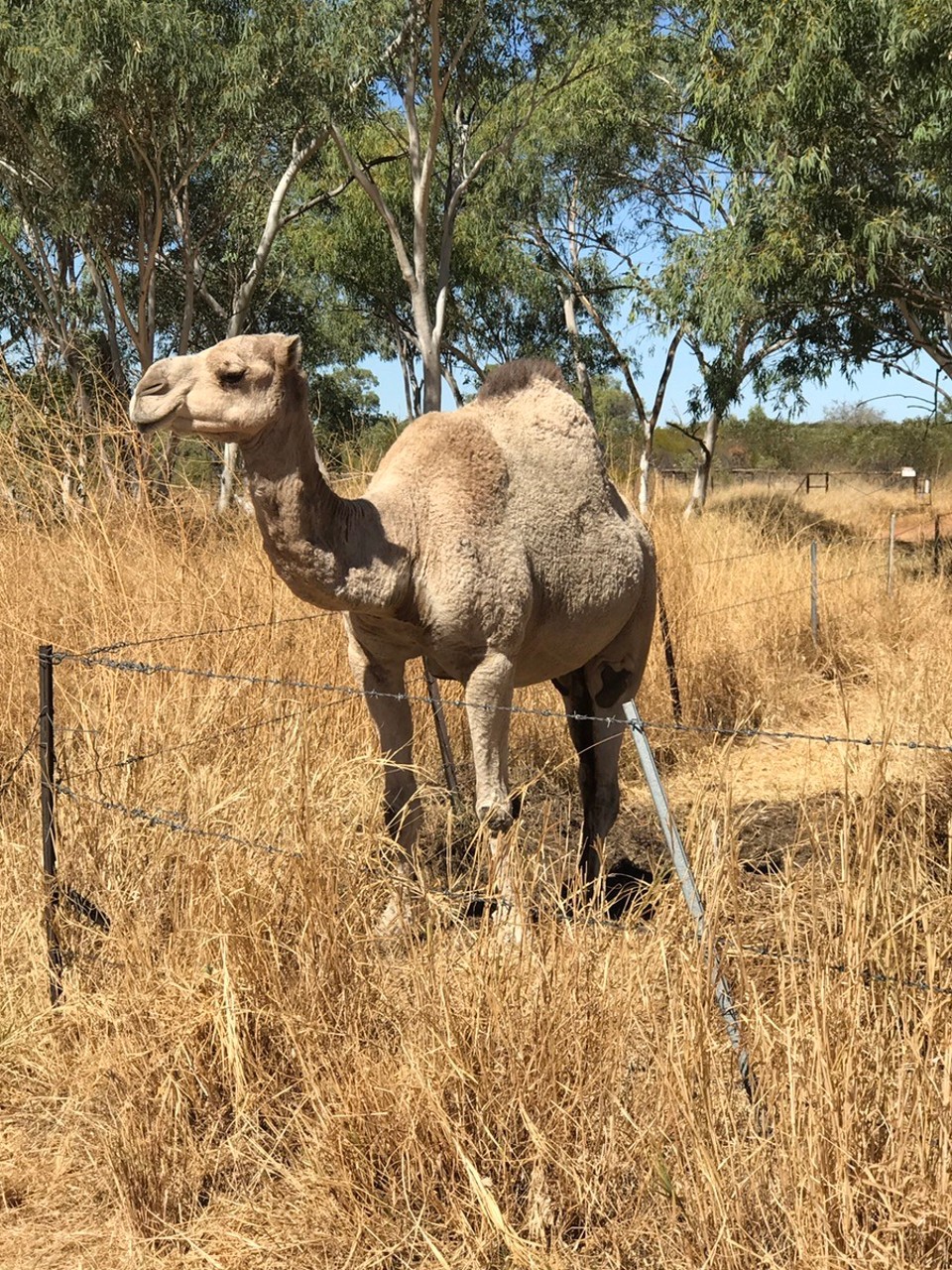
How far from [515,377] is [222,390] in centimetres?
133

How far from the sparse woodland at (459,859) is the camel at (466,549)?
0.33 meters

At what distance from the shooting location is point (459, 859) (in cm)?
436

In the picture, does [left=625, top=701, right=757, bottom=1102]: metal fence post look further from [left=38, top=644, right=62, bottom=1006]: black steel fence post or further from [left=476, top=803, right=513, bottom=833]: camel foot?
[left=38, top=644, right=62, bottom=1006]: black steel fence post

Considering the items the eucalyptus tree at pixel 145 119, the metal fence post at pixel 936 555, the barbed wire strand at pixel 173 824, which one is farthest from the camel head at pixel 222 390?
the metal fence post at pixel 936 555

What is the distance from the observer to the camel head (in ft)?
9.80

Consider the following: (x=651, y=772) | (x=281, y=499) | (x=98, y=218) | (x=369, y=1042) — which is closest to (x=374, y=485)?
(x=281, y=499)

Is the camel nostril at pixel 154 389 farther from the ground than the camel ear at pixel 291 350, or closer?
closer

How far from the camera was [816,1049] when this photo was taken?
218 centimetres

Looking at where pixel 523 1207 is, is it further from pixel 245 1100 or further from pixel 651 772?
pixel 651 772

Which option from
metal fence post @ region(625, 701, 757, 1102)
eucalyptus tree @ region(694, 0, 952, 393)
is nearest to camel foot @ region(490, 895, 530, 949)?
metal fence post @ region(625, 701, 757, 1102)

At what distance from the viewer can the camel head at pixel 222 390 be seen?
9.80ft

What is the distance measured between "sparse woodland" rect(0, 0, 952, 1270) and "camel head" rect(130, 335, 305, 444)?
2.98 ft

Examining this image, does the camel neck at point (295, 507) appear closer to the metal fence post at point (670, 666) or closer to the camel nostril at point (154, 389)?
the camel nostril at point (154, 389)

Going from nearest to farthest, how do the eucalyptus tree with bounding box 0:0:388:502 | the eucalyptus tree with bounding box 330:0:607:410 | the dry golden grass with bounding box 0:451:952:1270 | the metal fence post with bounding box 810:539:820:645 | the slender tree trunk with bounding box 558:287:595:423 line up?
the dry golden grass with bounding box 0:451:952:1270 → the metal fence post with bounding box 810:539:820:645 → the eucalyptus tree with bounding box 0:0:388:502 → the eucalyptus tree with bounding box 330:0:607:410 → the slender tree trunk with bounding box 558:287:595:423
